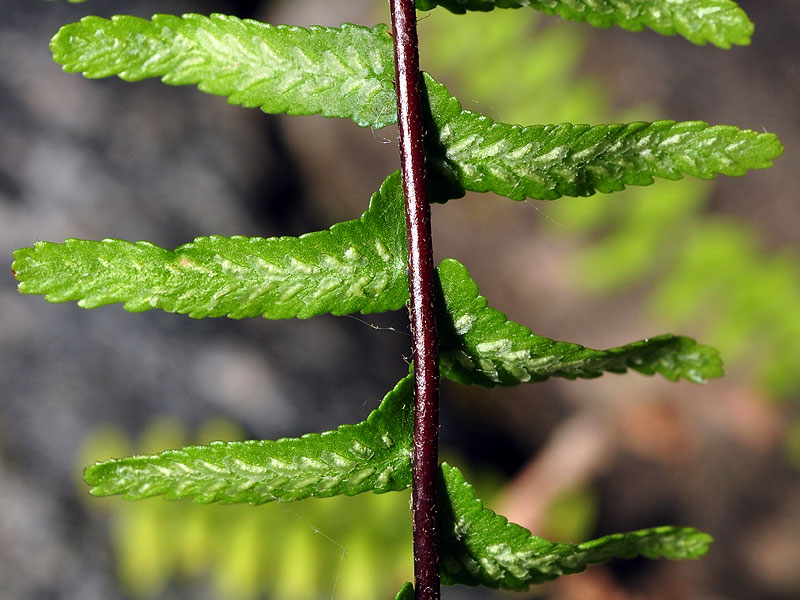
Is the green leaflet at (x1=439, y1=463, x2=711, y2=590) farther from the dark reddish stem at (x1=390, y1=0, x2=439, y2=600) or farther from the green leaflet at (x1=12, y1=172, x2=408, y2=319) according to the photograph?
the green leaflet at (x1=12, y1=172, x2=408, y2=319)

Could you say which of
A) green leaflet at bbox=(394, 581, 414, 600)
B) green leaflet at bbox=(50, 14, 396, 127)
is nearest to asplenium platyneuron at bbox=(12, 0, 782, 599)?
green leaflet at bbox=(50, 14, 396, 127)

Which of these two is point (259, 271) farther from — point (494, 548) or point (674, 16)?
point (674, 16)

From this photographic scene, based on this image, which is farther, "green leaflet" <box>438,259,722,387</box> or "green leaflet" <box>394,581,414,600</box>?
"green leaflet" <box>438,259,722,387</box>

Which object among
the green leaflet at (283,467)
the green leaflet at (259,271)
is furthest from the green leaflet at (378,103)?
the green leaflet at (283,467)

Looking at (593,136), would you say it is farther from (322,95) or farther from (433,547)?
(433,547)

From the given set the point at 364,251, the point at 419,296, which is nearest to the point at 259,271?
the point at 364,251

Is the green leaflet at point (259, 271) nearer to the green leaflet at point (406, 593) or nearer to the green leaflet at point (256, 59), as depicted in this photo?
the green leaflet at point (256, 59)

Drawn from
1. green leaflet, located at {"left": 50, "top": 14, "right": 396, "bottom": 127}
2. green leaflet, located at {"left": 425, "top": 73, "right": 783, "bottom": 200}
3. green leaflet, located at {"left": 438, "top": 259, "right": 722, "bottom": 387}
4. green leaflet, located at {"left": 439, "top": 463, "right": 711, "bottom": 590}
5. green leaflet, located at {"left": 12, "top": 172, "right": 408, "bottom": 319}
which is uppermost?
green leaflet, located at {"left": 50, "top": 14, "right": 396, "bottom": 127}
